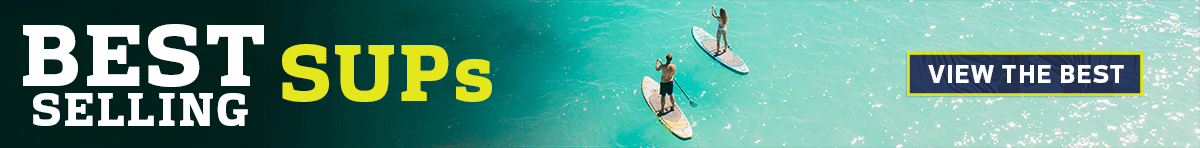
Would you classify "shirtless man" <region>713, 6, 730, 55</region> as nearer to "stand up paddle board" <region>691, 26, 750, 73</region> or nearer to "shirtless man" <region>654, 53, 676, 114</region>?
"stand up paddle board" <region>691, 26, 750, 73</region>

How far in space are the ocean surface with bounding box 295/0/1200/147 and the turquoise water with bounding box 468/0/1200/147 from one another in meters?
0.05

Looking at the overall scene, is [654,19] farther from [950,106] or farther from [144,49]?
[144,49]

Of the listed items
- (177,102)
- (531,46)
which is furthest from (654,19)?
(177,102)

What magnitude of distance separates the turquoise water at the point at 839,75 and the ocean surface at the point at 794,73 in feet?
0.16

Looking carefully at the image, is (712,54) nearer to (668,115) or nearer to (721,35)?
(721,35)

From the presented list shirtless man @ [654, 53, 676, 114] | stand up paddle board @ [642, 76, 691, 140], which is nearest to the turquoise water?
stand up paddle board @ [642, 76, 691, 140]

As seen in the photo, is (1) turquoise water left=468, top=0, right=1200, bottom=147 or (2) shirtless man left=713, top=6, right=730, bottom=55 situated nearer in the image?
(1) turquoise water left=468, top=0, right=1200, bottom=147

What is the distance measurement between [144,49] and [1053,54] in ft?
78.7

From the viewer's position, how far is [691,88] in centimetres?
1859

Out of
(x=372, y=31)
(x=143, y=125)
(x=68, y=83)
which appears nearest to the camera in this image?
(x=143, y=125)

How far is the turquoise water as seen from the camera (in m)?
16.6
